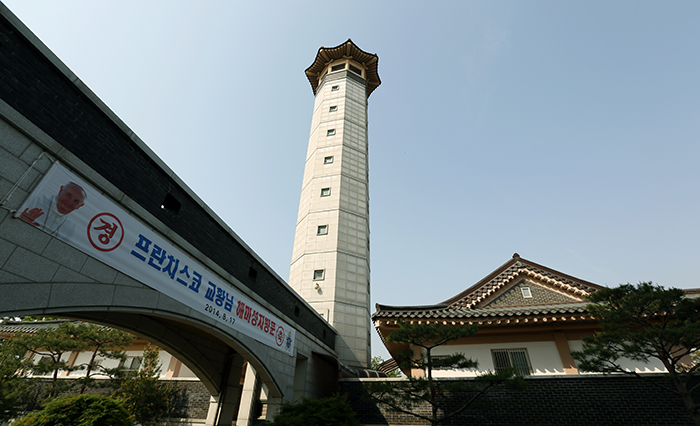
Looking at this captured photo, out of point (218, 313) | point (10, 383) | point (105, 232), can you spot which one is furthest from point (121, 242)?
point (10, 383)

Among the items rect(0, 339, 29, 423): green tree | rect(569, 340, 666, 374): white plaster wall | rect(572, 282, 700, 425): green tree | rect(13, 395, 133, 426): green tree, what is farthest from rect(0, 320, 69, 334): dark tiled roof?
rect(569, 340, 666, 374): white plaster wall

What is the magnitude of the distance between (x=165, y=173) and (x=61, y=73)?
2.46 m

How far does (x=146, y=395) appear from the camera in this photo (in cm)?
1427

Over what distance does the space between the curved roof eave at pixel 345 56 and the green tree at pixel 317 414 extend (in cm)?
2909

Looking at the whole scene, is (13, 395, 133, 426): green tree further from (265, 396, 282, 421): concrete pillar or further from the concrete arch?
(265, 396, 282, 421): concrete pillar

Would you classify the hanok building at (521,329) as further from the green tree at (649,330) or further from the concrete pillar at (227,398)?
the concrete pillar at (227,398)

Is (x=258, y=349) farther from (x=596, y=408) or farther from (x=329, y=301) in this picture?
(x=596, y=408)

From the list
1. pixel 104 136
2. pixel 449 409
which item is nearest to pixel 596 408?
pixel 449 409

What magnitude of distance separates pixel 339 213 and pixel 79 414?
51.1 feet

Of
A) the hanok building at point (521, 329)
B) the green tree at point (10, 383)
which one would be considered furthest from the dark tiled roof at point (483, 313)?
the green tree at point (10, 383)

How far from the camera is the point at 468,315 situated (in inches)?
521

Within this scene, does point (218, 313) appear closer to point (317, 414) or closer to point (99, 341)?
point (317, 414)

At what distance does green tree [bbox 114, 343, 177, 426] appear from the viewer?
45.7ft

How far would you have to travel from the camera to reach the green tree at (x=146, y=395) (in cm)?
1393
